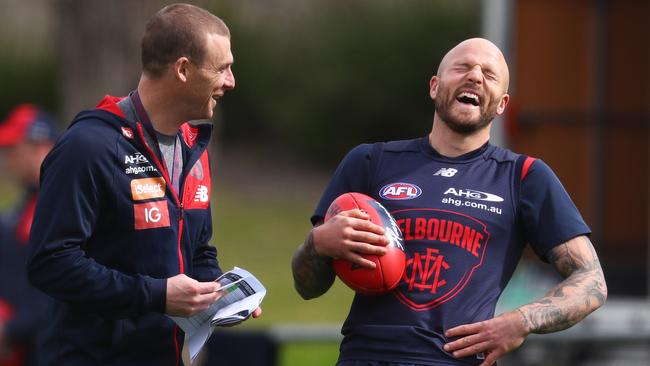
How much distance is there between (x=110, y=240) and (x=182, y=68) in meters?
0.63

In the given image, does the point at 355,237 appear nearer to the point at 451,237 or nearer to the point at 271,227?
the point at 451,237

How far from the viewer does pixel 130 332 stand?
442cm

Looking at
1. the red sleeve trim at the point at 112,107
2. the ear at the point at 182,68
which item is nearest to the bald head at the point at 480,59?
the ear at the point at 182,68

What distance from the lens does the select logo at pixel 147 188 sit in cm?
436

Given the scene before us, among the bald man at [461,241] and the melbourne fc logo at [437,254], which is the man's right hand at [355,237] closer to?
the bald man at [461,241]

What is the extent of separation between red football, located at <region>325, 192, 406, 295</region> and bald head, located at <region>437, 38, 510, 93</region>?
0.56 metres

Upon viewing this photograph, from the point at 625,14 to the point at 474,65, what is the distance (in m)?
6.07

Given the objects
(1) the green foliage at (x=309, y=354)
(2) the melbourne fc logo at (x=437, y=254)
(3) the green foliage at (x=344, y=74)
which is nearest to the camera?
(2) the melbourne fc logo at (x=437, y=254)

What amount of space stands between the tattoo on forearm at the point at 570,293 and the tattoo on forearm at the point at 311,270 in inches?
28.2

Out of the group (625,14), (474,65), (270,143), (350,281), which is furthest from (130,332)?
(270,143)

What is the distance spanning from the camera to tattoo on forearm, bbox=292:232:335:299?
4582 mm

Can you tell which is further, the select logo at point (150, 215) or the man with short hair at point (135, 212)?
the select logo at point (150, 215)

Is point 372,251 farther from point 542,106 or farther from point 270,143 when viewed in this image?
point 270,143

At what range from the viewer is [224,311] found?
4.46m
